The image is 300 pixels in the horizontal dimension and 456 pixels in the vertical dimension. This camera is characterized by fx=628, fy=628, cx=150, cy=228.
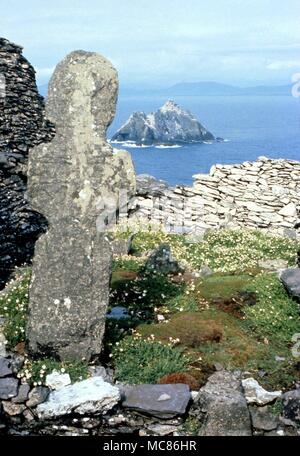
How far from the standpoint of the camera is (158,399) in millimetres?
10562

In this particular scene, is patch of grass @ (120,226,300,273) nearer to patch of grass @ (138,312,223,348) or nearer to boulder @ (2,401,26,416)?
patch of grass @ (138,312,223,348)

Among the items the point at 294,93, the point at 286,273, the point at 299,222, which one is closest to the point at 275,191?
the point at 299,222

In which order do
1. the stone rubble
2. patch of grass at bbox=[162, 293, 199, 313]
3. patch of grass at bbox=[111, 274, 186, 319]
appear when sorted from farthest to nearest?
patch of grass at bbox=[111, 274, 186, 319] → patch of grass at bbox=[162, 293, 199, 313] → the stone rubble

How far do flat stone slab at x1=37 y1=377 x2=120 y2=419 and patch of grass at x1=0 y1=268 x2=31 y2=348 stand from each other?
212 centimetres

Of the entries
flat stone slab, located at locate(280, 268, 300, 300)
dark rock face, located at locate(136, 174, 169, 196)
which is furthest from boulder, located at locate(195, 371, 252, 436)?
dark rock face, located at locate(136, 174, 169, 196)

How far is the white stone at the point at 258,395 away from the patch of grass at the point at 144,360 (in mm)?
1358

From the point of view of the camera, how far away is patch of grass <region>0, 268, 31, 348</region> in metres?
12.5

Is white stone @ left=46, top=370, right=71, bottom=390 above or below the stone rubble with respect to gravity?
above

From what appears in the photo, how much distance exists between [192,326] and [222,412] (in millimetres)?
3424

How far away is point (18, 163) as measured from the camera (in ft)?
68.7

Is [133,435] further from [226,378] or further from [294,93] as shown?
[294,93]

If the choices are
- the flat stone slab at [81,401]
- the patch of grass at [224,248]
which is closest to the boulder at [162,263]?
the patch of grass at [224,248]

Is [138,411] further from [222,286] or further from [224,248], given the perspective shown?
[224,248]

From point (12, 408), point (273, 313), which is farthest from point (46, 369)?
point (273, 313)
